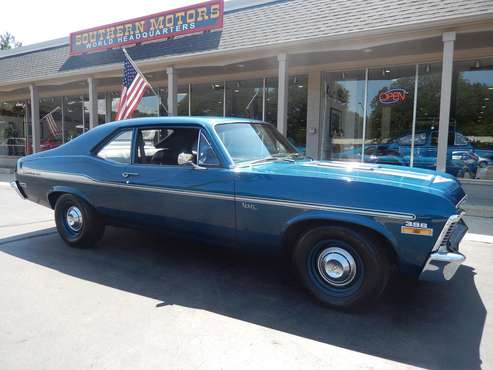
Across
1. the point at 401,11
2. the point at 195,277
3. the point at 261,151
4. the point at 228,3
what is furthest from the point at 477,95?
the point at 195,277

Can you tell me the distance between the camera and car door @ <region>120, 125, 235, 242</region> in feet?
12.4

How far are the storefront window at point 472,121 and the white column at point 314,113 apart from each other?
3641mm

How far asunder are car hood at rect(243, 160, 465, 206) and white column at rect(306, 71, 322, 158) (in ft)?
27.3

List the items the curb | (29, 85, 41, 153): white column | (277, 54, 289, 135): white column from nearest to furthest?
the curb
(277, 54, 289, 135): white column
(29, 85, 41, 153): white column

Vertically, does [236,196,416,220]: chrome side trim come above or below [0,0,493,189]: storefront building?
below

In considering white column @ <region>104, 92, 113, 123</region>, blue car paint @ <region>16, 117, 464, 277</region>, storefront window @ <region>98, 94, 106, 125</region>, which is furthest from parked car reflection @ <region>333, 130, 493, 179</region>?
storefront window @ <region>98, 94, 106, 125</region>

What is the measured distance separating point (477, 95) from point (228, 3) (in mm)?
7151

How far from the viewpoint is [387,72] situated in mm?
10875

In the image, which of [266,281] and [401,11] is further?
[401,11]

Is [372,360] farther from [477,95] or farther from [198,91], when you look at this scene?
[198,91]

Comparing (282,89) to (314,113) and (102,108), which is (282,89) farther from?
(102,108)

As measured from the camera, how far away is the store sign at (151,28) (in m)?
10.8

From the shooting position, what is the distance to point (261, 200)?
11.5 feet

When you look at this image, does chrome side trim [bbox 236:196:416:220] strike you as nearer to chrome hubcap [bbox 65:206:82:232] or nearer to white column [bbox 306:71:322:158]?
chrome hubcap [bbox 65:206:82:232]
